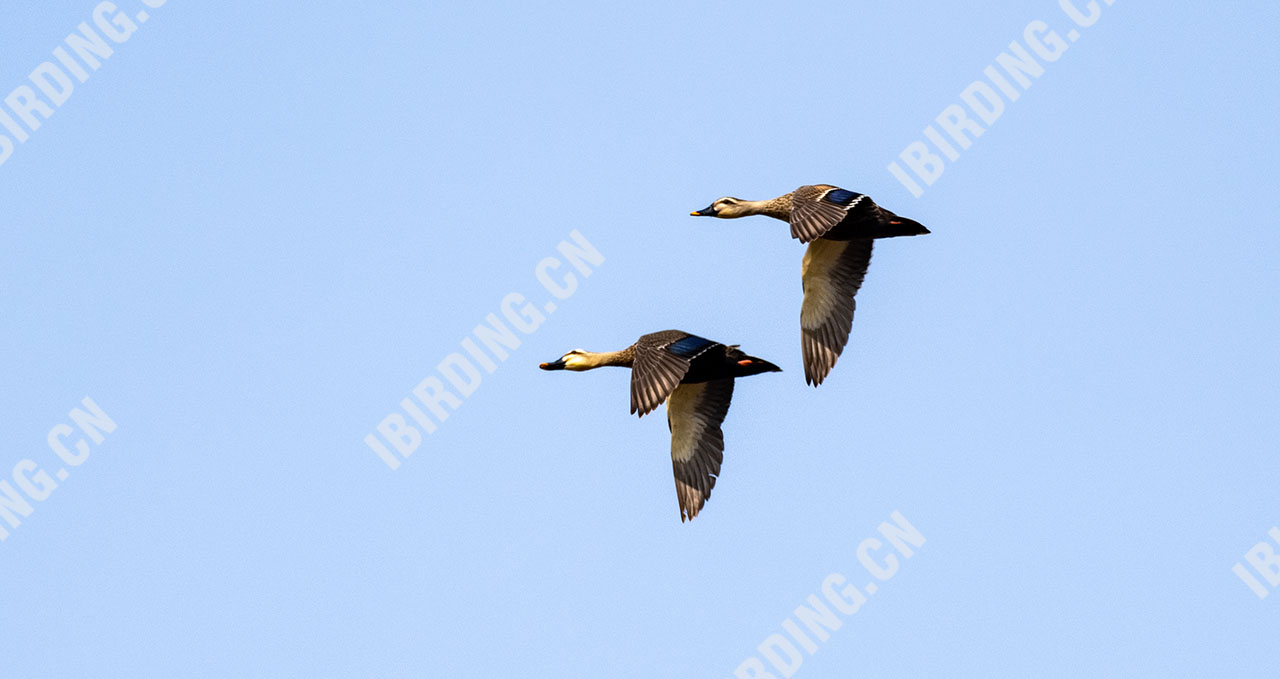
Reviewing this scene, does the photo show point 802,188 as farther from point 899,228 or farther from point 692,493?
point 692,493

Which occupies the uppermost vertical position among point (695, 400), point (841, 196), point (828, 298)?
point (841, 196)

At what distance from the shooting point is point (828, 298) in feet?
104

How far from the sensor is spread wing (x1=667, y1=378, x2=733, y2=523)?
32.1 meters

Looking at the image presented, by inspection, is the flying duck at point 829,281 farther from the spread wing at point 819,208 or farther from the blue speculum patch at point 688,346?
the blue speculum patch at point 688,346

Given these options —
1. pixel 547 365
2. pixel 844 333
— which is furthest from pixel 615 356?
pixel 844 333

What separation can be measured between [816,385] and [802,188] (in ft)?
9.75

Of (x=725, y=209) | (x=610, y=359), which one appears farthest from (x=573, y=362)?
(x=725, y=209)

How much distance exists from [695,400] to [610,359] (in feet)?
4.74

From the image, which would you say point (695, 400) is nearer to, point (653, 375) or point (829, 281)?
point (829, 281)

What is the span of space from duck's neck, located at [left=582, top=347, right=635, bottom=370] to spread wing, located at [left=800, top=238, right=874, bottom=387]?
2665 millimetres

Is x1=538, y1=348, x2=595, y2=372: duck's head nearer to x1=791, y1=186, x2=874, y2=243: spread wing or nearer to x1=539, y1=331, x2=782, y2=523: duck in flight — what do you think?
x1=539, y1=331, x2=782, y2=523: duck in flight

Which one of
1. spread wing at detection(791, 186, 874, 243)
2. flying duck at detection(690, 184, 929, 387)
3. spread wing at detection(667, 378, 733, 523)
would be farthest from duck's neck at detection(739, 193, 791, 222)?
spread wing at detection(667, 378, 733, 523)

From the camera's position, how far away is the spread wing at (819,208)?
93.7ft

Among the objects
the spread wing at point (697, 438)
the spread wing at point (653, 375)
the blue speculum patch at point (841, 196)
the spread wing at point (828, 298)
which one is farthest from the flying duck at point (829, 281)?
the spread wing at point (653, 375)
